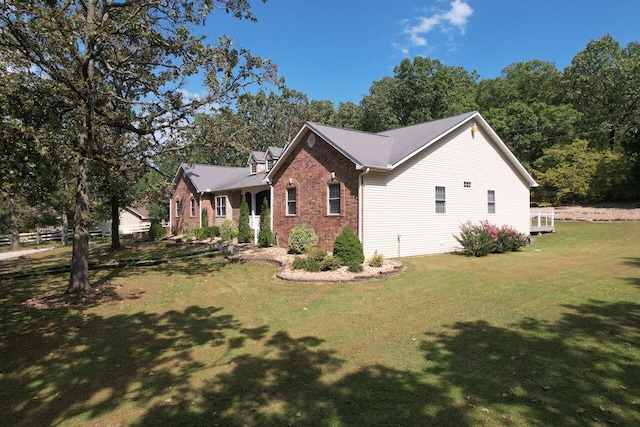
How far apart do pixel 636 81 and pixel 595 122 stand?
195 inches

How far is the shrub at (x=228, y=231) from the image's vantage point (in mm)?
22891

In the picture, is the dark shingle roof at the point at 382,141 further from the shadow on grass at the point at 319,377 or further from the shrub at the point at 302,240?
the shadow on grass at the point at 319,377

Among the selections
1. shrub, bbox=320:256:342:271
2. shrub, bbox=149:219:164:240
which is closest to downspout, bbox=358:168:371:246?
shrub, bbox=320:256:342:271

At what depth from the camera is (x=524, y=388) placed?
4.23 metres

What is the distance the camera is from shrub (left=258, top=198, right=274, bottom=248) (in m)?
18.7

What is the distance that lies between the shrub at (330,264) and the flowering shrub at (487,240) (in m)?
6.70

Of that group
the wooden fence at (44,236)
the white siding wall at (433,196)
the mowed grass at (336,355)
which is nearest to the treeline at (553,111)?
the wooden fence at (44,236)

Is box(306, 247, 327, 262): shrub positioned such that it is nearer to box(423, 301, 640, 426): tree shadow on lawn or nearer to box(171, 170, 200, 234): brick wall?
box(423, 301, 640, 426): tree shadow on lawn

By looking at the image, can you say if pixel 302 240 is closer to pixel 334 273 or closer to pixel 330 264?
pixel 330 264

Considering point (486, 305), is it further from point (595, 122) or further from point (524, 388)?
point (595, 122)

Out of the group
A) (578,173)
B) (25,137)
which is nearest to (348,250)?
(25,137)

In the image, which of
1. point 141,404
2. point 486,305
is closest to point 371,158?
point 486,305

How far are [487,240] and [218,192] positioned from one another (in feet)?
62.5

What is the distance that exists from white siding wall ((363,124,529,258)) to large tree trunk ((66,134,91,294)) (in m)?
Answer: 9.04
